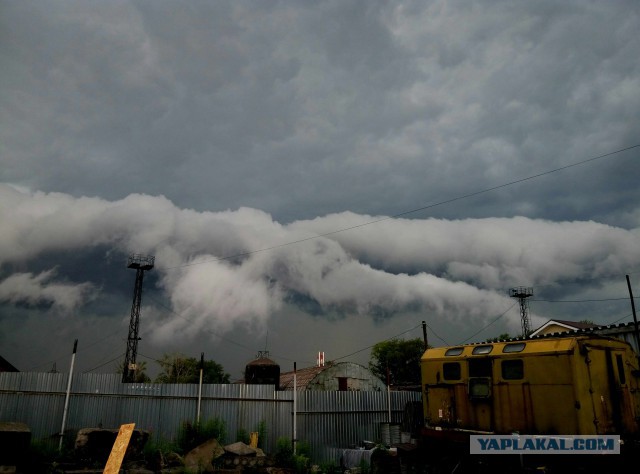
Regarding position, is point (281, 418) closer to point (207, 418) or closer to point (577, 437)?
point (207, 418)

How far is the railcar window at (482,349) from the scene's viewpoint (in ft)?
41.2

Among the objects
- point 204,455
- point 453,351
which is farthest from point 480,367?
point 204,455

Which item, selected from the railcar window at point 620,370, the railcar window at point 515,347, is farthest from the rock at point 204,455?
the railcar window at point 620,370

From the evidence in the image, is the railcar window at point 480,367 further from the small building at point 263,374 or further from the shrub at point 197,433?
the small building at point 263,374

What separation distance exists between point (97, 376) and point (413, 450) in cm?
1061

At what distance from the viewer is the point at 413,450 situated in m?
13.6

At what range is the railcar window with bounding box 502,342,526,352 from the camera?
1176 centimetres

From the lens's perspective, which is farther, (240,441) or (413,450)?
(240,441)

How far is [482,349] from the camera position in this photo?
12758 millimetres

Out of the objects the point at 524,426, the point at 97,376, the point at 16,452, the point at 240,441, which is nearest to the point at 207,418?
the point at 240,441

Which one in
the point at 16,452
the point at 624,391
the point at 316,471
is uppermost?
the point at 624,391

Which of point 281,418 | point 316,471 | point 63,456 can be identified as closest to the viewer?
point 63,456

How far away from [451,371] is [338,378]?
808 inches

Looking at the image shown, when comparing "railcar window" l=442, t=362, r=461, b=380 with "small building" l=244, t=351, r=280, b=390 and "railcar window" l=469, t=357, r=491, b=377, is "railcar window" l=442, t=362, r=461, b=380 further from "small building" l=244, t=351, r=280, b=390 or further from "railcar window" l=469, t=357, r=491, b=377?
"small building" l=244, t=351, r=280, b=390
